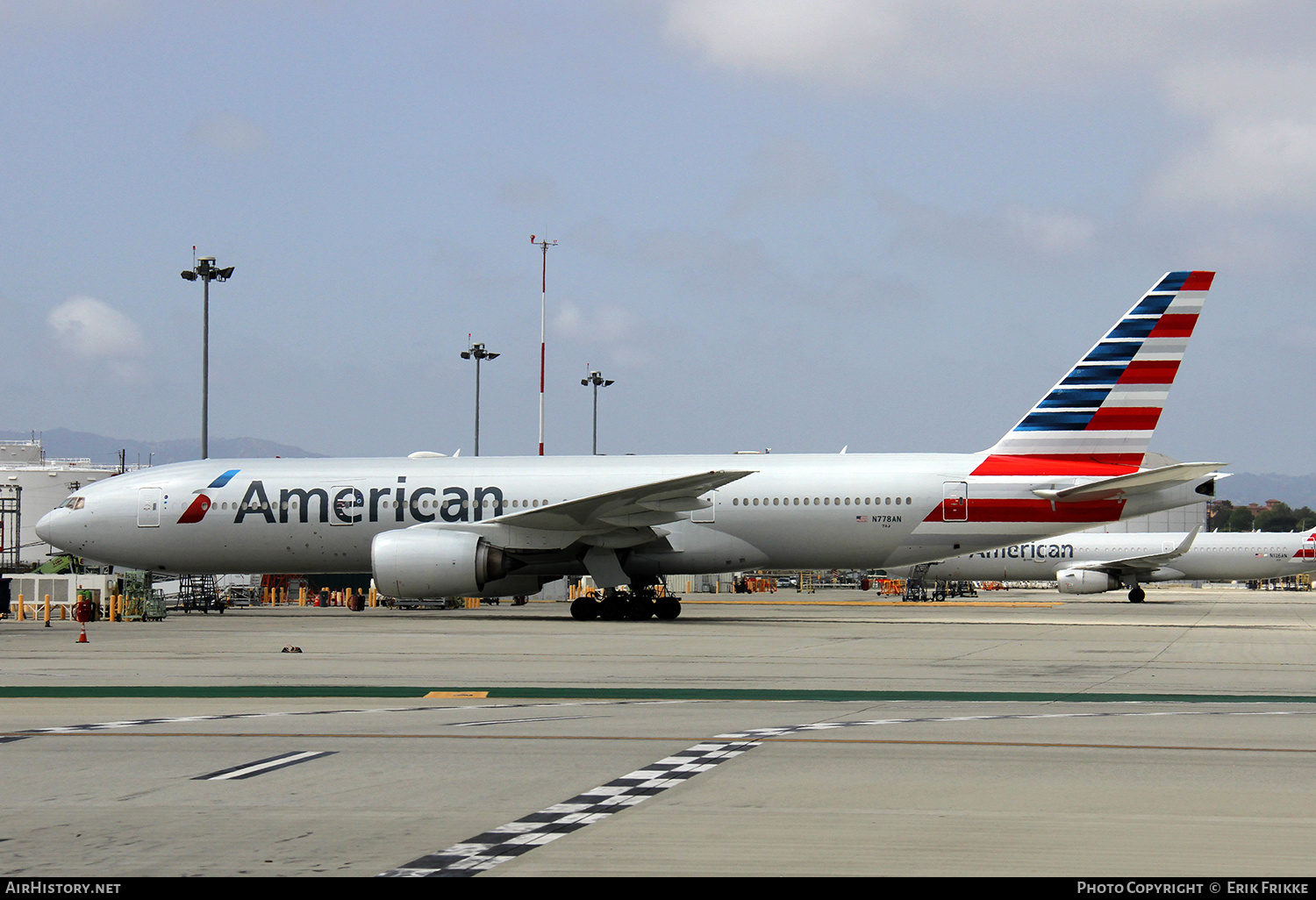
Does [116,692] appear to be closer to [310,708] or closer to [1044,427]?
[310,708]

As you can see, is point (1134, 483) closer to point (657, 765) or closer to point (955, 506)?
point (955, 506)

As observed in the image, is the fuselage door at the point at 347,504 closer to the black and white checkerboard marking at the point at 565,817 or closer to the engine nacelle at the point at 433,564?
the engine nacelle at the point at 433,564

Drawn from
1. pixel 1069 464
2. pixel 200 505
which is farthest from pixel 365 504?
pixel 1069 464

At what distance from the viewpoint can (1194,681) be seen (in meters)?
13.3

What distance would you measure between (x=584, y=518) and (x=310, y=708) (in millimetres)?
14404

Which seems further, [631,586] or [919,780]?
[631,586]

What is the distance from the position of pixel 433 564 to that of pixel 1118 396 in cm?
1480

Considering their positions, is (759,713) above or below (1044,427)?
below

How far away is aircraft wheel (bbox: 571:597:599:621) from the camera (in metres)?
26.9

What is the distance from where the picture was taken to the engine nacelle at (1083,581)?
52.4m

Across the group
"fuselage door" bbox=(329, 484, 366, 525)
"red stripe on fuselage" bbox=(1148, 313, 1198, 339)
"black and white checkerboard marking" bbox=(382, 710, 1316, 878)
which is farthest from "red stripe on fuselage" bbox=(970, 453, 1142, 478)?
"black and white checkerboard marking" bbox=(382, 710, 1316, 878)

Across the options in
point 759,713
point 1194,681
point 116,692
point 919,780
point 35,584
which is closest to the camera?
point 919,780

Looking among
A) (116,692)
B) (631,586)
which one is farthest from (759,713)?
(631,586)

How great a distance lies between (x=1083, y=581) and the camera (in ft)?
172
